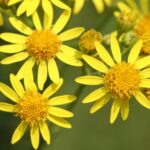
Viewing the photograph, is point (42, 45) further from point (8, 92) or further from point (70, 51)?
point (8, 92)

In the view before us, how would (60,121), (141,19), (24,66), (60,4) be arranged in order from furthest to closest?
(141,19), (60,4), (24,66), (60,121)

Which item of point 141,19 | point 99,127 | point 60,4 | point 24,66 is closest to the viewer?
point 24,66

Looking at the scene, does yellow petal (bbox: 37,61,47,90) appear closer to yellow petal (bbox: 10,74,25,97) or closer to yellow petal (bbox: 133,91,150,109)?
yellow petal (bbox: 10,74,25,97)

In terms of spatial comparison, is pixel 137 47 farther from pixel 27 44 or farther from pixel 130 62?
pixel 27 44

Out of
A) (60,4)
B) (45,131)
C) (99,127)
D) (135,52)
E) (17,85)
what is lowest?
(99,127)

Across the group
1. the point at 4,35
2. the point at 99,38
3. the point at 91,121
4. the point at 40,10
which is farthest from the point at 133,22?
the point at 91,121

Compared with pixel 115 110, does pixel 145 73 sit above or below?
above

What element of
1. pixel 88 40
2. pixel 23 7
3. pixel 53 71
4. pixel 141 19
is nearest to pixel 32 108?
pixel 53 71

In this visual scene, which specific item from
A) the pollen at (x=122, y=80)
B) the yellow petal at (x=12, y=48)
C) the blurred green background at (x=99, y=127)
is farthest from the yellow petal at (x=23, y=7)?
the blurred green background at (x=99, y=127)
